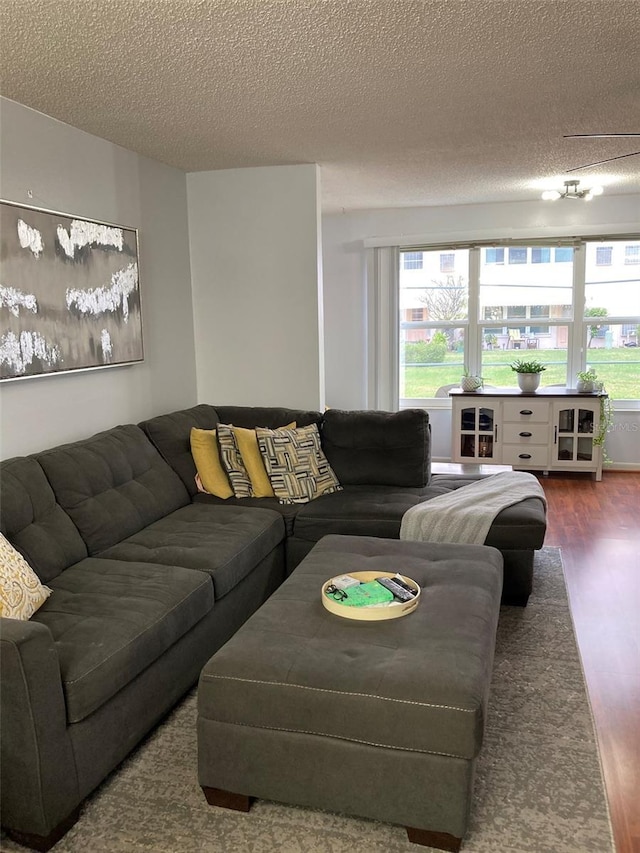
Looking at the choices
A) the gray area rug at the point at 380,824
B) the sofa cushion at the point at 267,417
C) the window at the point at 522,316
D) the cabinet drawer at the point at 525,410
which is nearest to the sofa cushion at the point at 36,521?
the gray area rug at the point at 380,824

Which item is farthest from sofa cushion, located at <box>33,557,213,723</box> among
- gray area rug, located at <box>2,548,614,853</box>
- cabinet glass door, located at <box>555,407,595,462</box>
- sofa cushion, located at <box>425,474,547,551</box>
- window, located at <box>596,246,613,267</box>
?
window, located at <box>596,246,613,267</box>

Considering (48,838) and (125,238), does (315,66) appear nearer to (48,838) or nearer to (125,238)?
(125,238)

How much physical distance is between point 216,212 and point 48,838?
3629 mm

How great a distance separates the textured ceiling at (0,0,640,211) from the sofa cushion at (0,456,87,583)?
1.53 meters

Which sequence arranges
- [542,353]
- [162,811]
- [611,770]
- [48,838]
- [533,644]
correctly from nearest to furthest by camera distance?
1. [48,838]
2. [162,811]
3. [611,770]
4. [533,644]
5. [542,353]

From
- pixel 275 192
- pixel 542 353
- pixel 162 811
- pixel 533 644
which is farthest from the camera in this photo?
pixel 542 353

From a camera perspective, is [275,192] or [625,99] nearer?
[625,99]

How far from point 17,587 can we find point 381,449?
7.39ft

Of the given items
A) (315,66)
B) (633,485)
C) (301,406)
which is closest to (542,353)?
(633,485)

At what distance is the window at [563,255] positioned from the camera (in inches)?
238

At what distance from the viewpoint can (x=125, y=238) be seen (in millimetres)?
3723

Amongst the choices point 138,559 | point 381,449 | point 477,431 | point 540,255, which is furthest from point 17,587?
point 540,255

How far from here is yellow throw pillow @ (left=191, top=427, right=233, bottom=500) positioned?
3.71 m

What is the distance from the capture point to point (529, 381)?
5.93m
